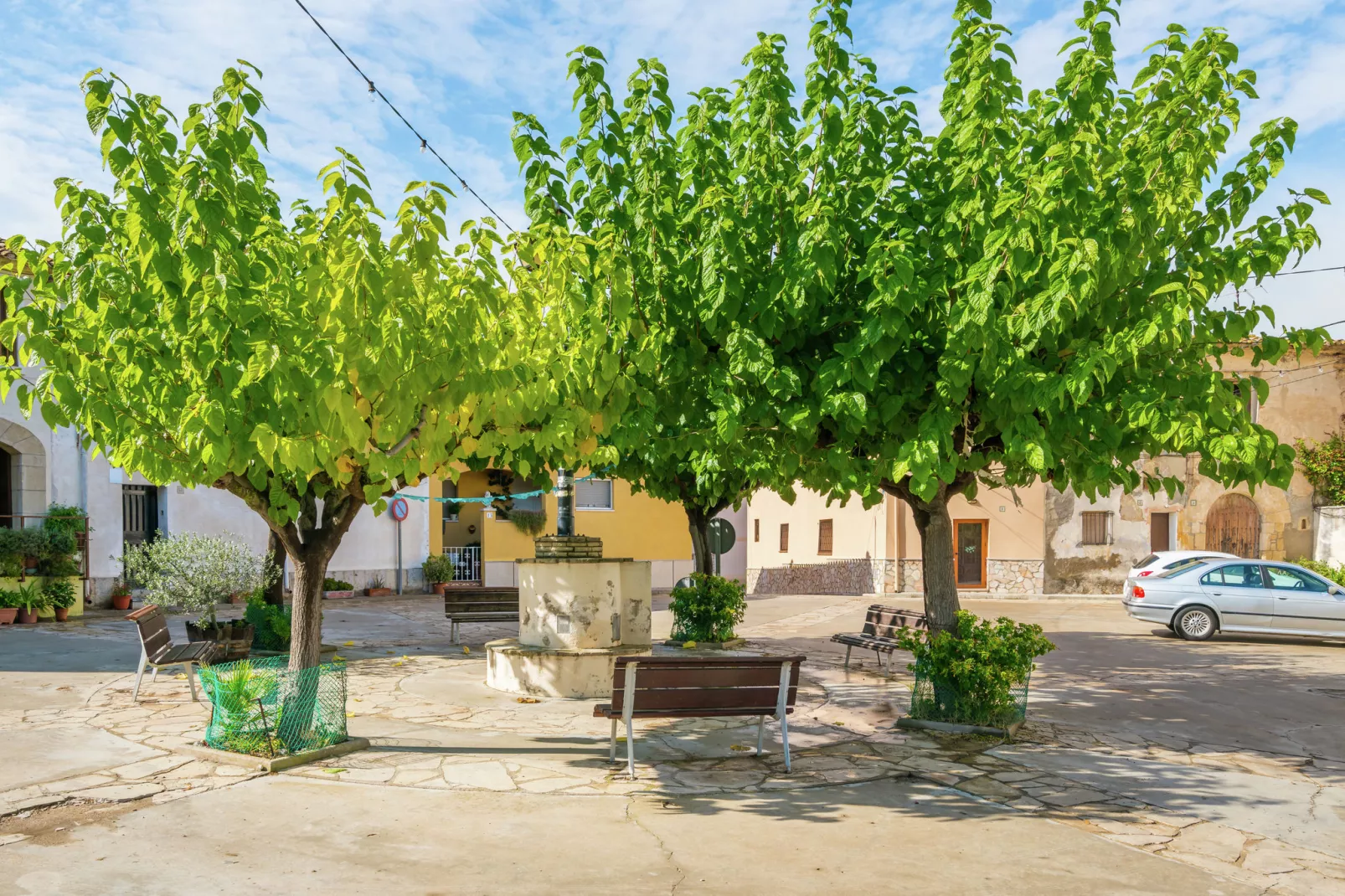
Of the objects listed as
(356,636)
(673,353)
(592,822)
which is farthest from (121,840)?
(356,636)

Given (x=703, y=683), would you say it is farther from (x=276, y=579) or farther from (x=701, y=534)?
(x=276, y=579)

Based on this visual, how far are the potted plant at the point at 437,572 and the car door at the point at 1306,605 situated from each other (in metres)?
19.8

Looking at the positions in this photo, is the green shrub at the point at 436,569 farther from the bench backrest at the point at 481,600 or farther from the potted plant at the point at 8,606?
the bench backrest at the point at 481,600

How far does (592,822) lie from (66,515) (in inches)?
693

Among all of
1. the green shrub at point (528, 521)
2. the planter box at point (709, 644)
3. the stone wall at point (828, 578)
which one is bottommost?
the stone wall at point (828, 578)

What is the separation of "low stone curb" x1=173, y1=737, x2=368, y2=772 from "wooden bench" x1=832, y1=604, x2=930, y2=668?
22.1ft

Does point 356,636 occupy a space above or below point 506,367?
below

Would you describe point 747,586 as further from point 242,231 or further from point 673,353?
point 242,231

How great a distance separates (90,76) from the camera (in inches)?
228

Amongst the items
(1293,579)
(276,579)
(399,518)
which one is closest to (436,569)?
(399,518)

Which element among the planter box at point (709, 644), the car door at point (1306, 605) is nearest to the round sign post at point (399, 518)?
the planter box at point (709, 644)

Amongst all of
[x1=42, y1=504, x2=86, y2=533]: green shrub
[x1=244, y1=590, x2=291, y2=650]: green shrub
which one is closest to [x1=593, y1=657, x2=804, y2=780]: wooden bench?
[x1=244, y1=590, x2=291, y2=650]: green shrub

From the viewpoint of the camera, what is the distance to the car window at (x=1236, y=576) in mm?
17672

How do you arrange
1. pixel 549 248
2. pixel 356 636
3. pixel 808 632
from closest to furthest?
pixel 549 248, pixel 356 636, pixel 808 632
